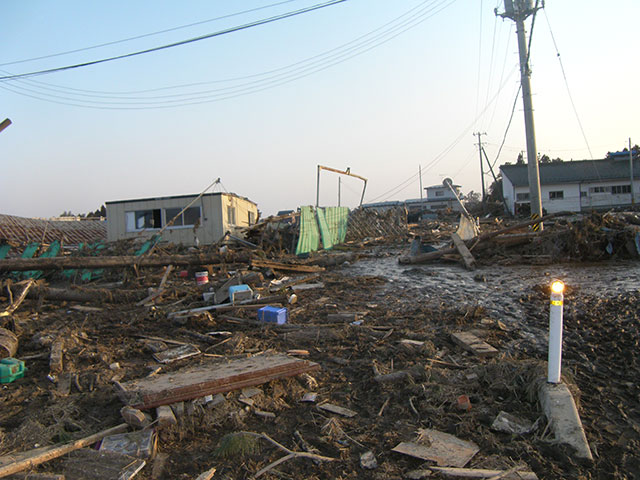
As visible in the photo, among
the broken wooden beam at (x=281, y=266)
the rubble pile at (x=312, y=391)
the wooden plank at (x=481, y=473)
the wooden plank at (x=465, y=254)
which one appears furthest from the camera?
the wooden plank at (x=465, y=254)

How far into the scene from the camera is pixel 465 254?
1216 centimetres

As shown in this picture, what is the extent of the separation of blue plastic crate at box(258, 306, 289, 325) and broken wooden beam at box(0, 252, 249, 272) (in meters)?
4.66

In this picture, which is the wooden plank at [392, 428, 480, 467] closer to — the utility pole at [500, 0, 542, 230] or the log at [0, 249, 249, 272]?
the log at [0, 249, 249, 272]

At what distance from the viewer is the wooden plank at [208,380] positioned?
3.20 metres

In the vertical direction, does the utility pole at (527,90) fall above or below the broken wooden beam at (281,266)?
above

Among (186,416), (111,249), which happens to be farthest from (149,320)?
(111,249)

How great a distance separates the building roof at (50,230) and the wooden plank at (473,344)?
1937cm

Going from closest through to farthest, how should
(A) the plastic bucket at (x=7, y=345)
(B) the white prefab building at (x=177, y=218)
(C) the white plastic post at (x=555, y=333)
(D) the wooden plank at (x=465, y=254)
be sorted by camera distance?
(C) the white plastic post at (x=555, y=333)
(A) the plastic bucket at (x=7, y=345)
(D) the wooden plank at (x=465, y=254)
(B) the white prefab building at (x=177, y=218)

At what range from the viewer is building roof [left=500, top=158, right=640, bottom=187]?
36.7 meters

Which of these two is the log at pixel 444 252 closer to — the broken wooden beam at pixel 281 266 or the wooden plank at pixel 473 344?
the broken wooden beam at pixel 281 266

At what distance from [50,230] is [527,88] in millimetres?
25212

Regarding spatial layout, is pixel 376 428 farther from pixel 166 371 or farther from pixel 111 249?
pixel 111 249

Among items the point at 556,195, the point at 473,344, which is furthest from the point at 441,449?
the point at 556,195

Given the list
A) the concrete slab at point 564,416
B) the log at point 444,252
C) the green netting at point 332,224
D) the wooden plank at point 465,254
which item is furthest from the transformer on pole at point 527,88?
the concrete slab at point 564,416
